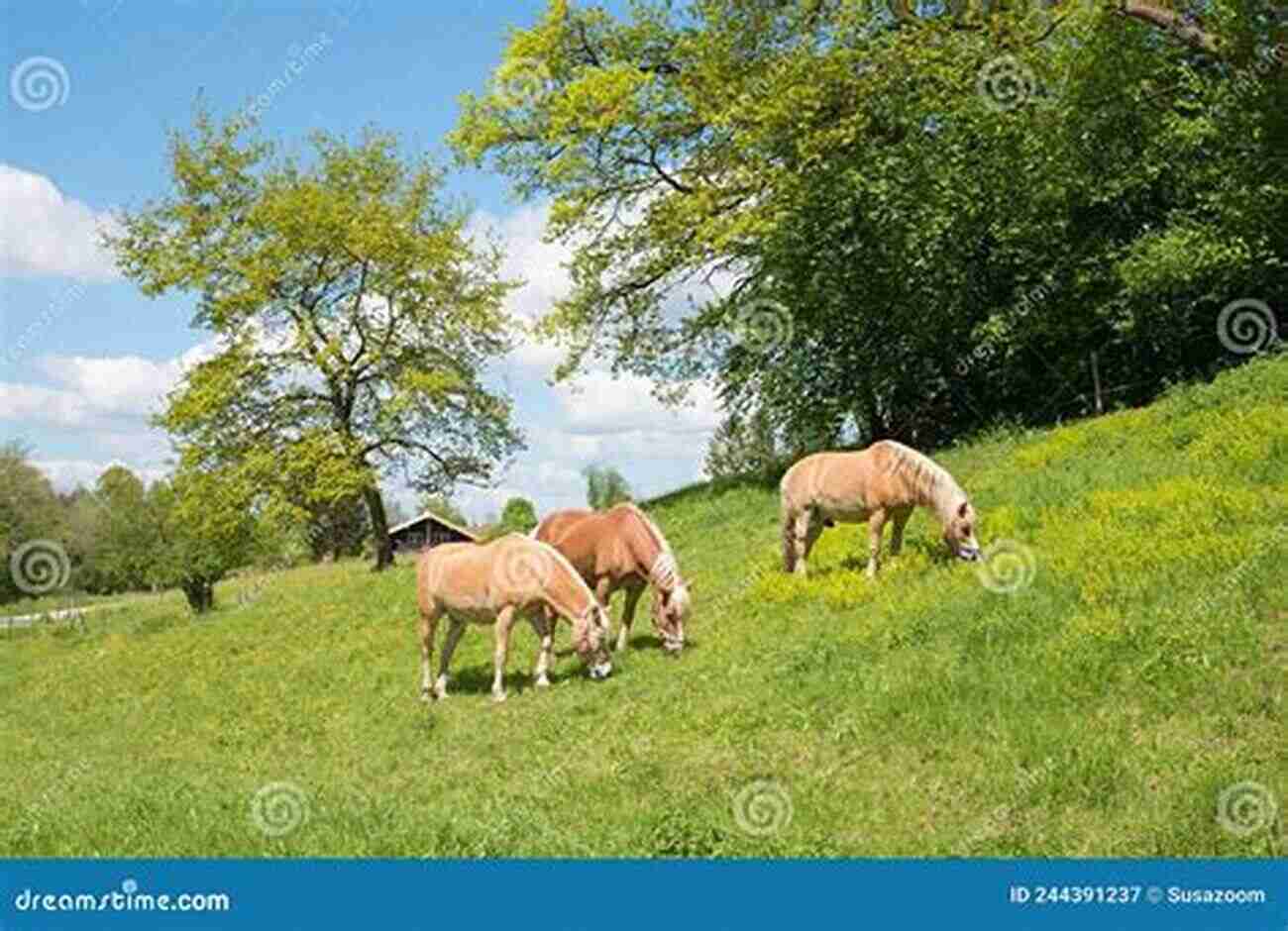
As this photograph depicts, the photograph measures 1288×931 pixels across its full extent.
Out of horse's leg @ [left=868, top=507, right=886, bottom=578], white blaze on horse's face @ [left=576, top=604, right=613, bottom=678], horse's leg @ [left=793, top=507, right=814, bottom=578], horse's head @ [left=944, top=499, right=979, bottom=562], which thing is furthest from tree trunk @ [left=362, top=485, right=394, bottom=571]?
horse's head @ [left=944, top=499, right=979, bottom=562]

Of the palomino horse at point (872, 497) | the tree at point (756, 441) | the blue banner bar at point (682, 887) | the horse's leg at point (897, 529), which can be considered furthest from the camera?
the tree at point (756, 441)

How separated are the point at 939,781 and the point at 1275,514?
787 cm

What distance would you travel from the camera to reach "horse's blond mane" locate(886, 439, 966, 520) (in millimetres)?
17578

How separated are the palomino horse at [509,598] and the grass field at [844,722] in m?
0.59

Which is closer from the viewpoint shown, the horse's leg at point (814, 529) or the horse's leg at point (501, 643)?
the horse's leg at point (501, 643)

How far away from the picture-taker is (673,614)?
16.9 metres

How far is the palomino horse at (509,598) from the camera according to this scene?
1631cm

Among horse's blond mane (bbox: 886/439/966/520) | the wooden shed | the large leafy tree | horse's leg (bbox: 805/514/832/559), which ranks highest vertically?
the large leafy tree

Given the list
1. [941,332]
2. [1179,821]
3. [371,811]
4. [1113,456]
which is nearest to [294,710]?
[371,811]

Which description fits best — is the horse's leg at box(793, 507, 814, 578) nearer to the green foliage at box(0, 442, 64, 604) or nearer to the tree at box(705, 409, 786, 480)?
the tree at box(705, 409, 786, 480)

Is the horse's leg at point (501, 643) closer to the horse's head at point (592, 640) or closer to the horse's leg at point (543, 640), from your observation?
the horse's leg at point (543, 640)

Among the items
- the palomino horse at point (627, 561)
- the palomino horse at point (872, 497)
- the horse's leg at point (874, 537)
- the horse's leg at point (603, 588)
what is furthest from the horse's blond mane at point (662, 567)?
the horse's leg at point (874, 537)

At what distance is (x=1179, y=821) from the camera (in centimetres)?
910

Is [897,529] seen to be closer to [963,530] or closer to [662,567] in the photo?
[963,530]
